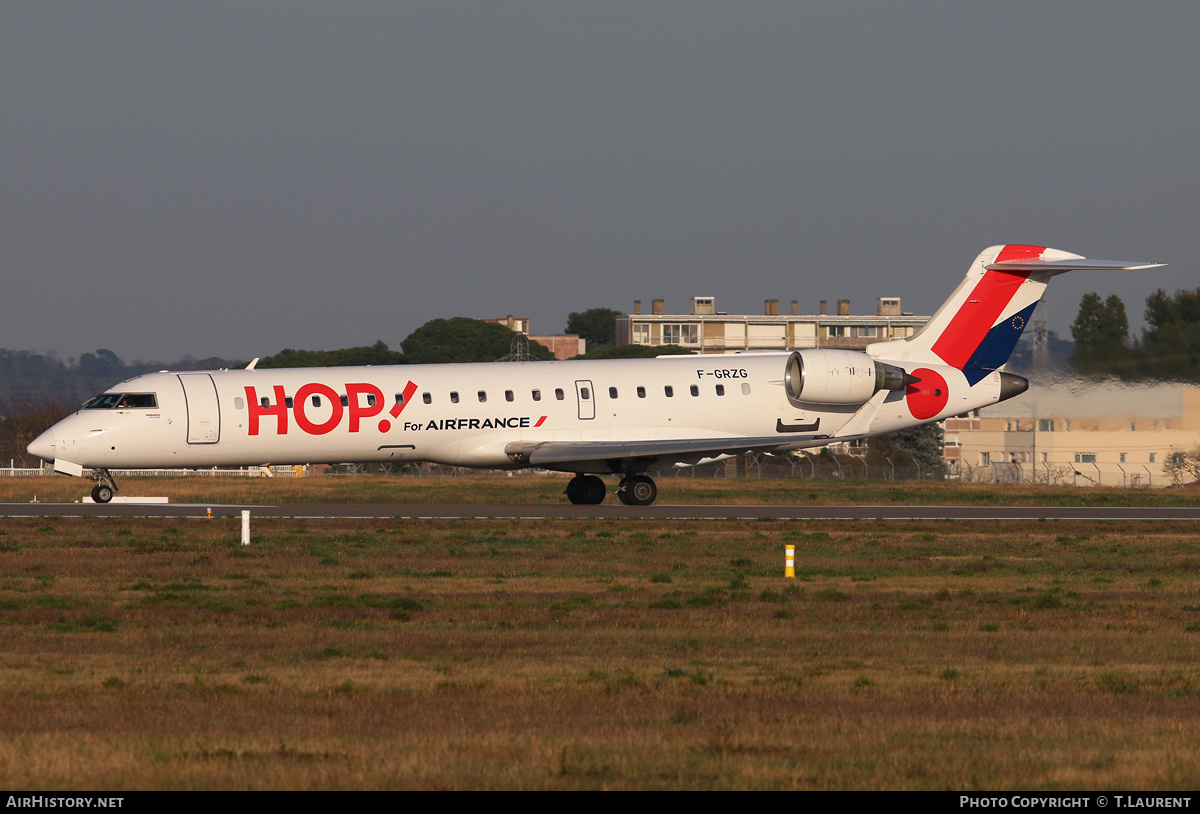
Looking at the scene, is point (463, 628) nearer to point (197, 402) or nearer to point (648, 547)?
point (648, 547)

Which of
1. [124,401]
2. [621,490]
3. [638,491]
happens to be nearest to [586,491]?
[621,490]

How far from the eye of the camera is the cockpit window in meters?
32.5

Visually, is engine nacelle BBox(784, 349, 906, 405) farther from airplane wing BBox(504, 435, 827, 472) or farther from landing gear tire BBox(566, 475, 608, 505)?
landing gear tire BBox(566, 475, 608, 505)

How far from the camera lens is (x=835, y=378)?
34781mm

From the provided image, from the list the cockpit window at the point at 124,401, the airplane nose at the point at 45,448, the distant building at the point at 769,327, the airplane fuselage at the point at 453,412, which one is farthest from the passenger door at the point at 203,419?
the distant building at the point at 769,327

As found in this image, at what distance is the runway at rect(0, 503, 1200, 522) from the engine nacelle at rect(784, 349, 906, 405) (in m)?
2.83

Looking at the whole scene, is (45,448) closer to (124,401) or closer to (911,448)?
(124,401)

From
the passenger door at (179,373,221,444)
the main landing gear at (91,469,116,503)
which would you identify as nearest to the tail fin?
the passenger door at (179,373,221,444)

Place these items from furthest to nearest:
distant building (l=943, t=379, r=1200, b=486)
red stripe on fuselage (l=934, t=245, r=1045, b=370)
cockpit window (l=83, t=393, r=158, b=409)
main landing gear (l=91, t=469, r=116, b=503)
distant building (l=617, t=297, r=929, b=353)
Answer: distant building (l=617, t=297, r=929, b=353) → distant building (l=943, t=379, r=1200, b=486) → red stripe on fuselage (l=934, t=245, r=1045, b=370) → main landing gear (l=91, t=469, r=116, b=503) → cockpit window (l=83, t=393, r=158, b=409)

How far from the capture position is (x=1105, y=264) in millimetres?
34750

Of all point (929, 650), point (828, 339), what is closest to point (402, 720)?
point (929, 650)

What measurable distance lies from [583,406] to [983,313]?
11096mm

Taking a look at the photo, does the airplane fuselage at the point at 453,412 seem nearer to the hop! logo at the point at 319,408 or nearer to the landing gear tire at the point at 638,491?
the hop! logo at the point at 319,408

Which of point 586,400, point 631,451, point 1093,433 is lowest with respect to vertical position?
point 631,451
